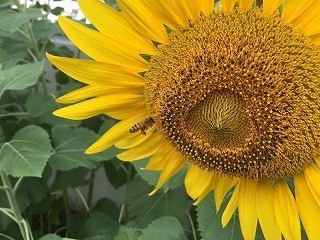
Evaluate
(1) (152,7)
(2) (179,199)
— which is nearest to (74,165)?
(2) (179,199)

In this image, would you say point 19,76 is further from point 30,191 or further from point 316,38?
point 316,38

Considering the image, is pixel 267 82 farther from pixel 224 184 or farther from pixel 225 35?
pixel 224 184

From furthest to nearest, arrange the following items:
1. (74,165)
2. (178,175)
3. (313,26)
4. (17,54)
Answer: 1. (17,54)
2. (74,165)
3. (178,175)
4. (313,26)

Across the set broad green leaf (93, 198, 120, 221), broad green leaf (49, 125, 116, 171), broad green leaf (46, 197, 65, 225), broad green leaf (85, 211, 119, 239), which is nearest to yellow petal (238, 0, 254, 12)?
broad green leaf (49, 125, 116, 171)

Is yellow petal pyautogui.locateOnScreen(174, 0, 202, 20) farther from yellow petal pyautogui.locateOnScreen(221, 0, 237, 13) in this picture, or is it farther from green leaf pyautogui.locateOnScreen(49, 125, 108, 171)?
green leaf pyautogui.locateOnScreen(49, 125, 108, 171)

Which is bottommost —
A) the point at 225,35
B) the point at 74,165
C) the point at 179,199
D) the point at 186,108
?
the point at 179,199

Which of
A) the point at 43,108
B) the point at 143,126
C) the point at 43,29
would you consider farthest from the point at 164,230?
the point at 43,29
